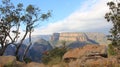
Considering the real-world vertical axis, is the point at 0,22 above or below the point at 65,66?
above

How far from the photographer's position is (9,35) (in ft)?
162

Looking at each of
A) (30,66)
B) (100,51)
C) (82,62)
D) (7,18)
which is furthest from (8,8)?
(82,62)

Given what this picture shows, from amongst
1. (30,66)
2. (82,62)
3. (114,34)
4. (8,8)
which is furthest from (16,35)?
(82,62)

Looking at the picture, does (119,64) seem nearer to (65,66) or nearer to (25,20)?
(65,66)

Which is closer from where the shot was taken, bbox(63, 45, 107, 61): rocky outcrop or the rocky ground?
the rocky ground

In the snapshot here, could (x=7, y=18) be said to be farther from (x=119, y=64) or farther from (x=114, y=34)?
(x=119, y=64)

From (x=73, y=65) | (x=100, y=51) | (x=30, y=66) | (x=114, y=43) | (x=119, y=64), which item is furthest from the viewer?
(x=114, y=43)

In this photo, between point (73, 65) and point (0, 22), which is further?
point (0, 22)

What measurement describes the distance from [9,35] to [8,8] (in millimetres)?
4709

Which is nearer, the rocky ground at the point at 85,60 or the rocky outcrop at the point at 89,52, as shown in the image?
the rocky ground at the point at 85,60

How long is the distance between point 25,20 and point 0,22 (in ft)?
14.1

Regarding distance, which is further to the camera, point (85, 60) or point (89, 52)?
point (89, 52)

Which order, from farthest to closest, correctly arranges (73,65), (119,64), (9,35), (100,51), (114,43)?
(9,35) → (114,43) → (100,51) → (73,65) → (119,64)

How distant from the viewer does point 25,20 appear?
50656mm
